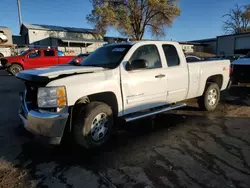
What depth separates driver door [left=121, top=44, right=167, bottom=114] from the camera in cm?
389

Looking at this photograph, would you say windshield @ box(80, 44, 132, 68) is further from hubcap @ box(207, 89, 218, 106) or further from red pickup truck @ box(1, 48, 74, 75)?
red pickup truck @ box(1, 48, 74, 75)

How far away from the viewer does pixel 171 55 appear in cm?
482

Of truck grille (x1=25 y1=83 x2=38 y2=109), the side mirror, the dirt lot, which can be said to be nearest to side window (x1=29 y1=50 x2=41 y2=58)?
the dirt lot

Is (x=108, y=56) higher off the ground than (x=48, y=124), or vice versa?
(x=108, y=56)

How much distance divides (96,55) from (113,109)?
1.49 meters

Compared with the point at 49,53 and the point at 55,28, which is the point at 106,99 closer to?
the point at 49,53

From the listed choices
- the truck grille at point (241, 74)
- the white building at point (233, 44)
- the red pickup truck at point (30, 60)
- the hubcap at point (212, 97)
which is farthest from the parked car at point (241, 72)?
the white building at point (233, 44)

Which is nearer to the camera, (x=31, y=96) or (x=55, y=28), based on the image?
(x=31, y=96)

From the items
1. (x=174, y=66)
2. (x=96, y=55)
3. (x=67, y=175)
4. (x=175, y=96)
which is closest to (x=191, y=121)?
(x=175, y=96)

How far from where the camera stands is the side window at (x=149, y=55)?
4270 mm

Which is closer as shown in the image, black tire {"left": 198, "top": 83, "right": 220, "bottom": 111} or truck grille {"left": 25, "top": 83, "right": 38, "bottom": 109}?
truck grille {"left": 25, "top": 83, "right": 38, "bottom": 109}

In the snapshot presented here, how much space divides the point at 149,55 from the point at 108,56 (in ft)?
2.86

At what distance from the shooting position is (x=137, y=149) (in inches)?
144

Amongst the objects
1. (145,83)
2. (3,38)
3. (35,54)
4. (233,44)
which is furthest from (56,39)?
(145,83)
